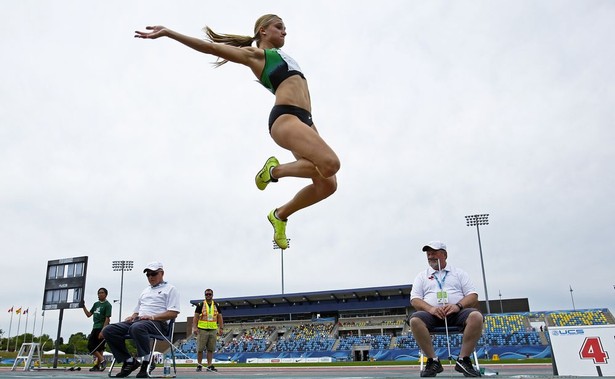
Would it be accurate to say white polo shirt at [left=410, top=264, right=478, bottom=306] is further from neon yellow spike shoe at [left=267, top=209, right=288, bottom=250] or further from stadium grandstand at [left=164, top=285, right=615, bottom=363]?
stadium grandstand at [left=164, top=285, right=615, bottom=363]

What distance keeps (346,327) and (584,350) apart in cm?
4168

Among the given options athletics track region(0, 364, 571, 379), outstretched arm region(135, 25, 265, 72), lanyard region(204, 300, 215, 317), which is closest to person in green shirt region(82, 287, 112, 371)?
athletics track region(0, 364, 571, 379)

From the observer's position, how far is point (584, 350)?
4762 mm

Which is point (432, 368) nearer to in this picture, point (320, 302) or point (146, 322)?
point (146, 322)

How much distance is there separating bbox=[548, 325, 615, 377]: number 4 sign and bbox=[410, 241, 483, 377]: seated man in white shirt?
751 mm

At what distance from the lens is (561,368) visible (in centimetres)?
480

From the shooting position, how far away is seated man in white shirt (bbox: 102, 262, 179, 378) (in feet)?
18.4

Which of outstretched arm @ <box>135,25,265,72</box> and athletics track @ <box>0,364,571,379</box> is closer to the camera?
outstretched arm @ <box>135,25,265,72</box>

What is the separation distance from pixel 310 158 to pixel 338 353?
97.8 ft

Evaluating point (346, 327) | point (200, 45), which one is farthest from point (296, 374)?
point (346, 327)

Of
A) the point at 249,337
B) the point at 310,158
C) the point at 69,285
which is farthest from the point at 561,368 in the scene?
the point at 249,337

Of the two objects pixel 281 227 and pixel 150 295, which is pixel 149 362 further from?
pixel 281 227

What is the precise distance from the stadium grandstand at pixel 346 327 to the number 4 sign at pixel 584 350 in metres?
23.2

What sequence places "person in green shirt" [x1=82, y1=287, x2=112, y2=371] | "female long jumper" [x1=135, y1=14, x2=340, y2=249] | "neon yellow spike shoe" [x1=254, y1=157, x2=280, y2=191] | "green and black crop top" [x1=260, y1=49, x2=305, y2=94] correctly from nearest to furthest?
1. "female long jumper" [x1=135, y1=14, x2=340, y2=249]
2. "green and black crop top" [x1=260, y1=49, x2=305, y2=94]
3. "neon yellow spike shoe" [x1=254, y1=157, x2=280, y2=191]
4. "person in green shirt" [x1=82, y1=287, x2=112, y2=371]
